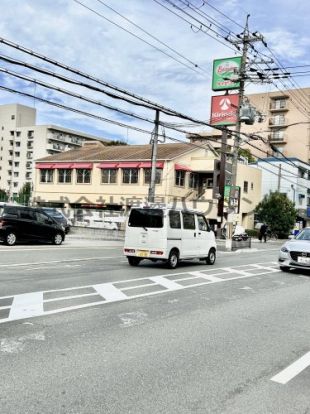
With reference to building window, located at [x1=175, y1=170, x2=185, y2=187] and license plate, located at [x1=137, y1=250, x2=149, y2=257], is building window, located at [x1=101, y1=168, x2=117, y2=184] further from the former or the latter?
license plate, located at [x1=137, y1=250, x2=149, y2=257]

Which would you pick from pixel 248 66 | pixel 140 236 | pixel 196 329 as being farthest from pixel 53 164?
pixel 196 329

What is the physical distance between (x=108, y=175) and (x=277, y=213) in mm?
17677

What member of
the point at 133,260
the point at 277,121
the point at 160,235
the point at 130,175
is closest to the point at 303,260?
the point at 160,235

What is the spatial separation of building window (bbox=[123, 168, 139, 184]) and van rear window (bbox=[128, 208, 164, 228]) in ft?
103

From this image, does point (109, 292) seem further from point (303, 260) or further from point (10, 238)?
point (10, 238)

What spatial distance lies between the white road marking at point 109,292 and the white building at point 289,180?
49.2 meters

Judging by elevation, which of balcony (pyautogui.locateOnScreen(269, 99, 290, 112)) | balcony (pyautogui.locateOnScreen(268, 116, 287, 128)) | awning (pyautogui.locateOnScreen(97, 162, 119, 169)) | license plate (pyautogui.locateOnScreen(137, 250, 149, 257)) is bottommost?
license plate (pyautogui.locateOnScreen(137, 250, 149, 257))

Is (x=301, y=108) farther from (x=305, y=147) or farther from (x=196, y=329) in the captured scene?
(x=196, y=329)

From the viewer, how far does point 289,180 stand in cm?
5872

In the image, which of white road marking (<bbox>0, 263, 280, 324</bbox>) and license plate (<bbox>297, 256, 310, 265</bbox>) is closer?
white road marking (<bbox>0, 263, 280, 324</bbox>)

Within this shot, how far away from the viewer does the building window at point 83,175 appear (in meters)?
49.9

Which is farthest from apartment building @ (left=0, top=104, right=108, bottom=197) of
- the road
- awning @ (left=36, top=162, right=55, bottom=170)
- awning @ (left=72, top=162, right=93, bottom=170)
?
the road

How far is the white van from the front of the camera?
14.4 metres

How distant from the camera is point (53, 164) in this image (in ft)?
172
